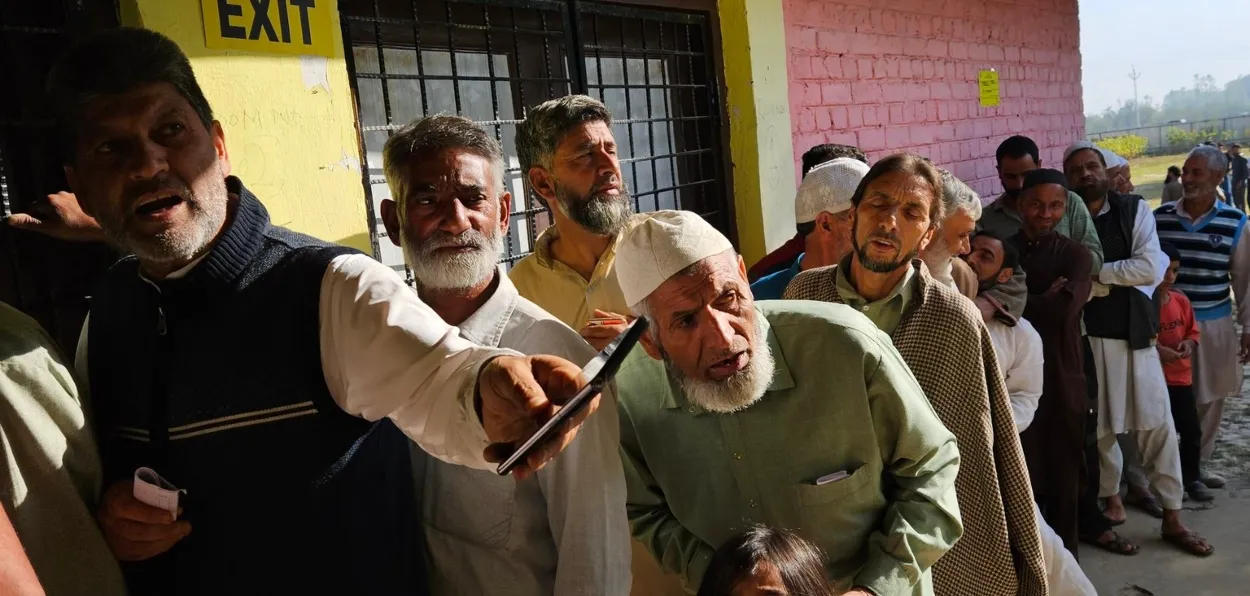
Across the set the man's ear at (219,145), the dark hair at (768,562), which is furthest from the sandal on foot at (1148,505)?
the man's ear at (219,145)

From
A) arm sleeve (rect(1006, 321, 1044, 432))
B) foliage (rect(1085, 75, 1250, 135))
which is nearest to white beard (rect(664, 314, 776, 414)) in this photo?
arm sleeve (rect(1006, 321, 1044, 432))

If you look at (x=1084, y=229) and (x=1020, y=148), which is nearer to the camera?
(x=1084, y=229)

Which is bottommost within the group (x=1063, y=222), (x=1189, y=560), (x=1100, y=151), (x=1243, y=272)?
(x=1189, y=560)

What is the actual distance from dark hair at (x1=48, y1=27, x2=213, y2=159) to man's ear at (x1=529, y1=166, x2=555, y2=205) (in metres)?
1.27

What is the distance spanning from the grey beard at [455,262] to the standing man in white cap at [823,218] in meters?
1.18

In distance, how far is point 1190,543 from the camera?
13.3 ft

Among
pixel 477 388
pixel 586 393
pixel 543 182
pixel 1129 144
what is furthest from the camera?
pixel 1129 144

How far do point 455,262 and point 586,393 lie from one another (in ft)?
2.64

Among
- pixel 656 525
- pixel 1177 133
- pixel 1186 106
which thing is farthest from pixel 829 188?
pixel 1186 106

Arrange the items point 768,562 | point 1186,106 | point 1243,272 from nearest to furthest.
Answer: point 768,562 < point 1243,272 < point 1186,106

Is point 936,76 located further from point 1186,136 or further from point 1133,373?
point 1186,136

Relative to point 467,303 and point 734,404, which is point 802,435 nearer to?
point 734,404

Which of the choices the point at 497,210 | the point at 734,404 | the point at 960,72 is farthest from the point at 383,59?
the point at 960,72

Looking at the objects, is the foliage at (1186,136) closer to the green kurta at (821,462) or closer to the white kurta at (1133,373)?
the white kurta at (1133,373)
